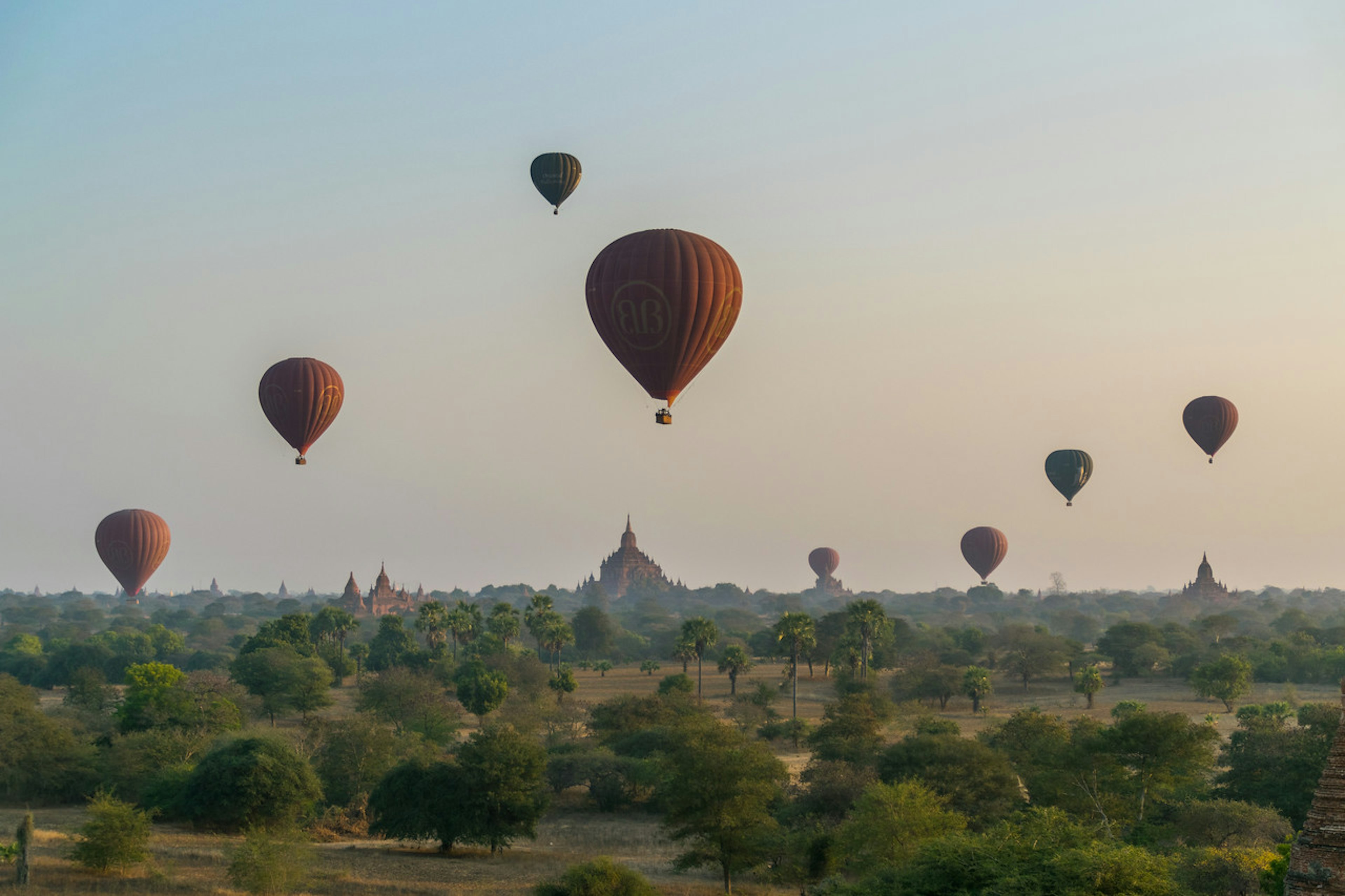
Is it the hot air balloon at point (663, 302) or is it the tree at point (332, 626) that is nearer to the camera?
the hot air balloon at point (663, 302)

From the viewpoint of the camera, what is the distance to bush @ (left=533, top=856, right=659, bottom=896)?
34.4 metres

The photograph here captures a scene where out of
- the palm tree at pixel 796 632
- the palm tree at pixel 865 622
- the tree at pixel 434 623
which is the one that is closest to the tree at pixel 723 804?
the palm tree at pixel 796 632

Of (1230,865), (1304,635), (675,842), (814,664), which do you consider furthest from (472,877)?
(1304,635)

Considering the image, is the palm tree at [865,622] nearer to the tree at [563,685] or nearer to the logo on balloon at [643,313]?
the tree at [563,685]

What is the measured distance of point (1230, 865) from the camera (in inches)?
1205

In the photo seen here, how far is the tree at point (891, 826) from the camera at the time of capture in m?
35.4

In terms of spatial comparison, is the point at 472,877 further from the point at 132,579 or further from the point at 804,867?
the point at 132,579

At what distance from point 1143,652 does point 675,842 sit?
7066 cm

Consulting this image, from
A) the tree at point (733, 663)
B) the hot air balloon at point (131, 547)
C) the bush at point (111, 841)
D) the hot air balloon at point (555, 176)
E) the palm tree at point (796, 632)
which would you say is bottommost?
the bush at point (111, 841)

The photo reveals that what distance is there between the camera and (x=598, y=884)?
34375mm

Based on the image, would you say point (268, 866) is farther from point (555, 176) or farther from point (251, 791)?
point (555, 176)

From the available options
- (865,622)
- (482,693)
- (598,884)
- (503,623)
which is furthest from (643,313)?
(503,623)

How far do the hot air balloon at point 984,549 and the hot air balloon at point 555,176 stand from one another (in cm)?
11088

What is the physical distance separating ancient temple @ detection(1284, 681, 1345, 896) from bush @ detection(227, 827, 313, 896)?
1218 inches
